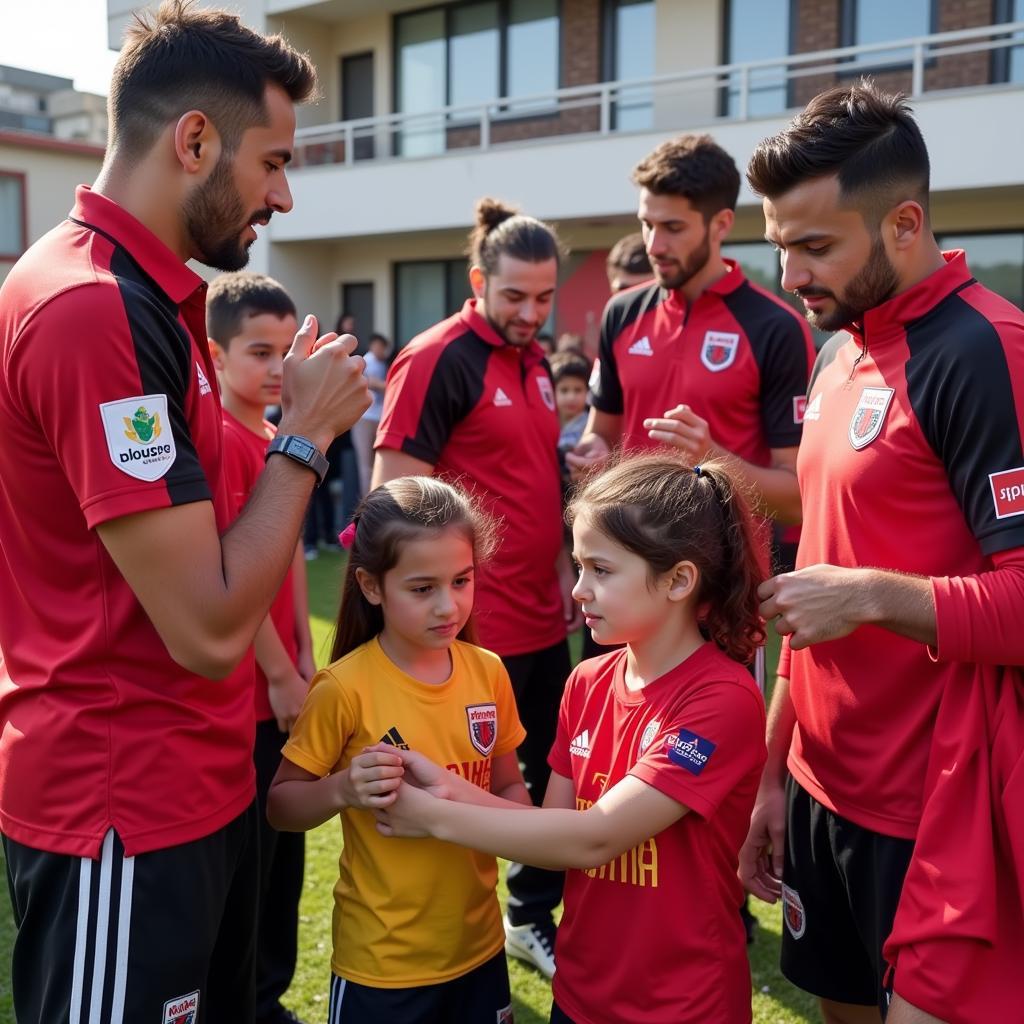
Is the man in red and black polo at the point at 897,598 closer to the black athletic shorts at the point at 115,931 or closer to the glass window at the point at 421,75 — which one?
the black athletic shorts at the point at 115,931

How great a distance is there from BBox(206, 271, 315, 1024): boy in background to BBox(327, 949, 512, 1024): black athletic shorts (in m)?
0.76

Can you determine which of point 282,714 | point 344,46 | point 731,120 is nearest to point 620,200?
point 731,120

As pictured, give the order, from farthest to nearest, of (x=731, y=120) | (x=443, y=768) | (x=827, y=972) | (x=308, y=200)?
(x=308, y=200), (x=731, y=120), (x=827, y=972), (x=443, y=768)

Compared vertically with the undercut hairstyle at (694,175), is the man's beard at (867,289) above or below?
below

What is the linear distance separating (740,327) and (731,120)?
953 centimetres

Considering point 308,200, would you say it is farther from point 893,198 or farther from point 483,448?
point 893,198

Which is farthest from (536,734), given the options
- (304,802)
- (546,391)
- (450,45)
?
(450,45)

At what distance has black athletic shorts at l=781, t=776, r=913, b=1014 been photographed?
6.96 ft

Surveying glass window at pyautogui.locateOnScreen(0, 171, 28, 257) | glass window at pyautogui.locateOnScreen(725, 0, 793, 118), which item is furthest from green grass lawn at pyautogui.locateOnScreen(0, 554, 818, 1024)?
glass window at pyautogui.locateOnScreen(0, 171, 28, 257)

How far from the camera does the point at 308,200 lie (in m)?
16.5

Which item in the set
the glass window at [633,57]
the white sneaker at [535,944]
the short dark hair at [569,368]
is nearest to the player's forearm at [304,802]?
the white sneaker at [535,944]

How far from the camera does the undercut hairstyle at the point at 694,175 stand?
3734 millimetres

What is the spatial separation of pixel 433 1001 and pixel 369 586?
2.85 feet

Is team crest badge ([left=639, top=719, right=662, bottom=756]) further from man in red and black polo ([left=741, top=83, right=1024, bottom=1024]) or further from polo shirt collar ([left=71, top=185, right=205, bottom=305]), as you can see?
polo shirt collar ([left=71, top=185, right=205, bottom=305])
